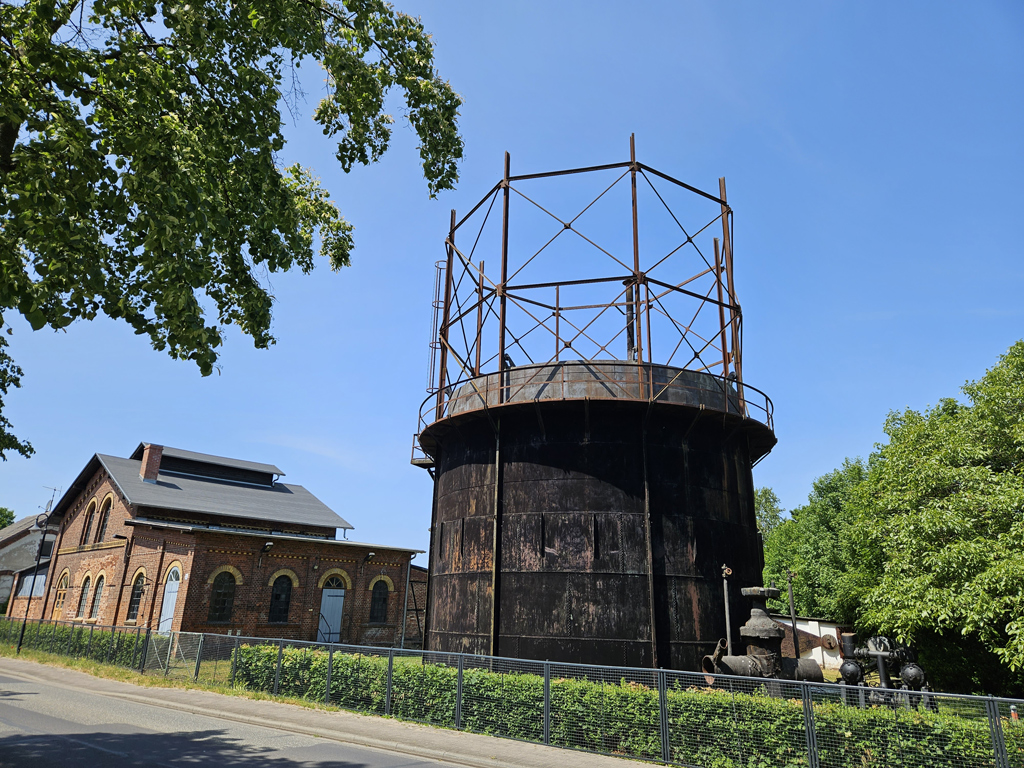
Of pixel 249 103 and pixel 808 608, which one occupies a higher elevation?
pixel 249 103

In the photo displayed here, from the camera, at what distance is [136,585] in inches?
1072

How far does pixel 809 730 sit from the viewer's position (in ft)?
30.4

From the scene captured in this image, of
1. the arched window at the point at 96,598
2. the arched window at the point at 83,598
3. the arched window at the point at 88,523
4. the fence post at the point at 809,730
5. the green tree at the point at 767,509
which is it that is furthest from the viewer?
the green tree at the point at 767,509

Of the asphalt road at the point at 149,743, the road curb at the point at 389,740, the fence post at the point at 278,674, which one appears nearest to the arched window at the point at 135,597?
the road curb at the point at 389,740

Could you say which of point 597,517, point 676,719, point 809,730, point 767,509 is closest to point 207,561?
point 597,517

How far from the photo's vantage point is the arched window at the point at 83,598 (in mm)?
30281

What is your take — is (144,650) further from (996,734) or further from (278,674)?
(996,734)

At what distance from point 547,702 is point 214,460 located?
30.9m

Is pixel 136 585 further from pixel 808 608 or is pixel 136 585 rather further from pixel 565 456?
pixel 808 608

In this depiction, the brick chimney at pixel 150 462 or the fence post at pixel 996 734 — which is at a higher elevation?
the brick chimney at pixel 150 462

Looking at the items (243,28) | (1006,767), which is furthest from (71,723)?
(1006,767)

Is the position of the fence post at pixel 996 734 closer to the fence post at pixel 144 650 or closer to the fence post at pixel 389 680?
the fence post at pixel 389 680

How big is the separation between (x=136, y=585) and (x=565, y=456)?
72.8 feet

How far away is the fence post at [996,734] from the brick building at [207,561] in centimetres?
2435
